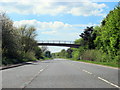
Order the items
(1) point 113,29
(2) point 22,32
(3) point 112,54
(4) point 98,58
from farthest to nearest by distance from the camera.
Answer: (2) point 22,32 < (4) point 98,58 < (3) point 112,54 < (1) point 113,29

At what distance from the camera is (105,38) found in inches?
2140

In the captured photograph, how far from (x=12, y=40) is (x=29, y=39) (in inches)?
1189

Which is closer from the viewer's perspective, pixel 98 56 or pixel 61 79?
pixel 61 79

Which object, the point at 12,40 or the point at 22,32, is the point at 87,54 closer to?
the point at 22,32

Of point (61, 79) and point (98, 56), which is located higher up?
point (61, 79)

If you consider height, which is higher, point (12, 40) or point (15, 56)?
point (12, 40)

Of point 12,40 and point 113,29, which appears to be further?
point 113,29

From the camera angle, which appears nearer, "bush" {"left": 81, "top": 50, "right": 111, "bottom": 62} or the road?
the road

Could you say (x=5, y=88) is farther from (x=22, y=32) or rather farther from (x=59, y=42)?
(x=59, y=42)

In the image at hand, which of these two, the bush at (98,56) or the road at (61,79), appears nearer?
the road at (61,79)

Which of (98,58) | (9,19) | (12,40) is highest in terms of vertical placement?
(9,19)

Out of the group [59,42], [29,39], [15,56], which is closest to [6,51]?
[15,56]

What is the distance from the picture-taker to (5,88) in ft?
35.4

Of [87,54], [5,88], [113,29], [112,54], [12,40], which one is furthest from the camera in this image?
[87,54]
